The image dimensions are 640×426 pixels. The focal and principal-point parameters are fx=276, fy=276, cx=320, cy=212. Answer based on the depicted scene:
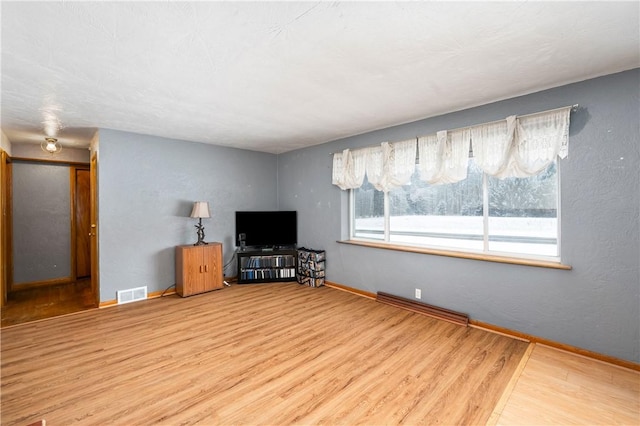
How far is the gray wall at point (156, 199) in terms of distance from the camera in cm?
388

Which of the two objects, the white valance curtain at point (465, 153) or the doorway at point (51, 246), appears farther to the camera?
the doorway at point (51, 246)

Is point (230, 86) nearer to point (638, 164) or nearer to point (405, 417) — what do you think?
Result: point (405, 417)

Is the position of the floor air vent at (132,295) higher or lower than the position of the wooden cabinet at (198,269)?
lower

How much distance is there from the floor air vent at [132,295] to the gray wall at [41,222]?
2.18 m

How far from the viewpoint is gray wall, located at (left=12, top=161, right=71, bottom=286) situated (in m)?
4.68

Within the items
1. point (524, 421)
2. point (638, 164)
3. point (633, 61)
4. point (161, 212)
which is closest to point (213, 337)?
point (161, 212)

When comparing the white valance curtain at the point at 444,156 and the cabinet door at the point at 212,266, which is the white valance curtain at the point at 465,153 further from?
the cabinet door at the point at 212,266

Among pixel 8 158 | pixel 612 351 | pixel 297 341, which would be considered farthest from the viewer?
pixel 8 158

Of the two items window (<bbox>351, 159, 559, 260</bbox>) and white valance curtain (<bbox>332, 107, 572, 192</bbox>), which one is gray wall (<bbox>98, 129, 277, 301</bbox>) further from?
window (<bbox>351, 159, 559, 260</bbox>)

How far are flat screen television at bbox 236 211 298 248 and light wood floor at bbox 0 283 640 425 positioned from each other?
1729 mm

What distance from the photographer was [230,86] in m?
2.51

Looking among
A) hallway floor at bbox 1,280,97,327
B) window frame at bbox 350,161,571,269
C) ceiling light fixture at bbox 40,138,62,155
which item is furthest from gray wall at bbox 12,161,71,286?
window frame at bbox 350,161,571,269

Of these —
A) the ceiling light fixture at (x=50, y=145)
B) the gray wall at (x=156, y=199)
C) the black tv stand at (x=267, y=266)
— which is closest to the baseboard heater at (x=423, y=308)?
the black tv stand at (x=267, y=266)

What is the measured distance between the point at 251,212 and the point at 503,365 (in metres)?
4.12
